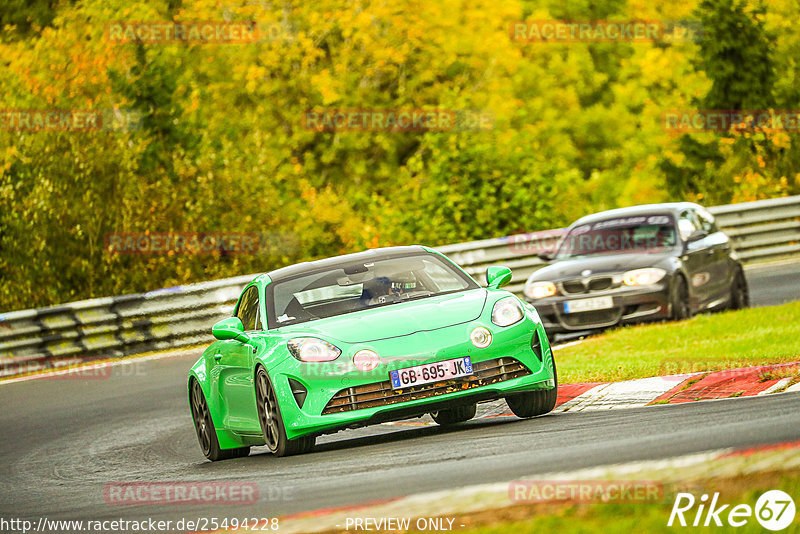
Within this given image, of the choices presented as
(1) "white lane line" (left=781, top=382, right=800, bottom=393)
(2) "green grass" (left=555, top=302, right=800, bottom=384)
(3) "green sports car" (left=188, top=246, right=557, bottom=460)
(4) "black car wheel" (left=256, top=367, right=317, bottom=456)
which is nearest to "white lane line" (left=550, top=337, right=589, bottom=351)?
(2) "green grass" (left=555, top=302, right=800, bottom=384)

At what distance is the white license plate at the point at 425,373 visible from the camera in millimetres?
9523

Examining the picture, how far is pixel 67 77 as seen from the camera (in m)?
31.1

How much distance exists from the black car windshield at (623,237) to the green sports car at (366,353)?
291 inches

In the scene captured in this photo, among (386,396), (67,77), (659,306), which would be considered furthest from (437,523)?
(67,77)

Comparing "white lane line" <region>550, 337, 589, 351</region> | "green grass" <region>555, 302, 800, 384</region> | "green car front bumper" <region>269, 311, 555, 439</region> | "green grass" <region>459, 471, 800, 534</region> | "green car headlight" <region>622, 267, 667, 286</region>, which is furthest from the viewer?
"green car headlight" <region>622, 267, 667, 286</region>

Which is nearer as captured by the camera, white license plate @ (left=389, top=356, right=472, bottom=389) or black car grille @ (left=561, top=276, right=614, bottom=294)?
white license plate @ (left=389, top=356, right=472, bottom=389)

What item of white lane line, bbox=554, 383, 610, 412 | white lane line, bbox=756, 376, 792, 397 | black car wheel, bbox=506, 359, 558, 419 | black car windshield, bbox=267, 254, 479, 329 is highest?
black car windshield, bbox=267, 254, 479, 329

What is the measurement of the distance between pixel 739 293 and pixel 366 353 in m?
10.3

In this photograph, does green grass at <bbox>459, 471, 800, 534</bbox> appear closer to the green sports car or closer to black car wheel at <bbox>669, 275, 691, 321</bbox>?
the green sports car

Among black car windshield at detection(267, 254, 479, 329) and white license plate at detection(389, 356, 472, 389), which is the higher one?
black car windshield at detection(267, 254, 479, 329)

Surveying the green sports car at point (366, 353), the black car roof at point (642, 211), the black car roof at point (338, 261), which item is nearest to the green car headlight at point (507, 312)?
the green sports car at point (366, 353)

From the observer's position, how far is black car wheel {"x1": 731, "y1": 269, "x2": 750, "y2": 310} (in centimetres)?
1859

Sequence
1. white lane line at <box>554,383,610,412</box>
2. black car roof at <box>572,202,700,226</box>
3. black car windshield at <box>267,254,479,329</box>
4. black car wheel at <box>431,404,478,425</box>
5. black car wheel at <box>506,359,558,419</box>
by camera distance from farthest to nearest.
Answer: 1. black car roof at <box>572,202,700,226</box>
2. black car wheel at <box>431,404,478,425</box>
3. white lane line at <box>554,383,610,412</box>
4. black car windshield at <box>267,254,479,329</box>
5. black car wheel at <box>506,359,558,419</box>

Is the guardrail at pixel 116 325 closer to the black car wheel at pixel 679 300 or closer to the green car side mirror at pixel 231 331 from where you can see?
the black car wheel at pixel 679 300
